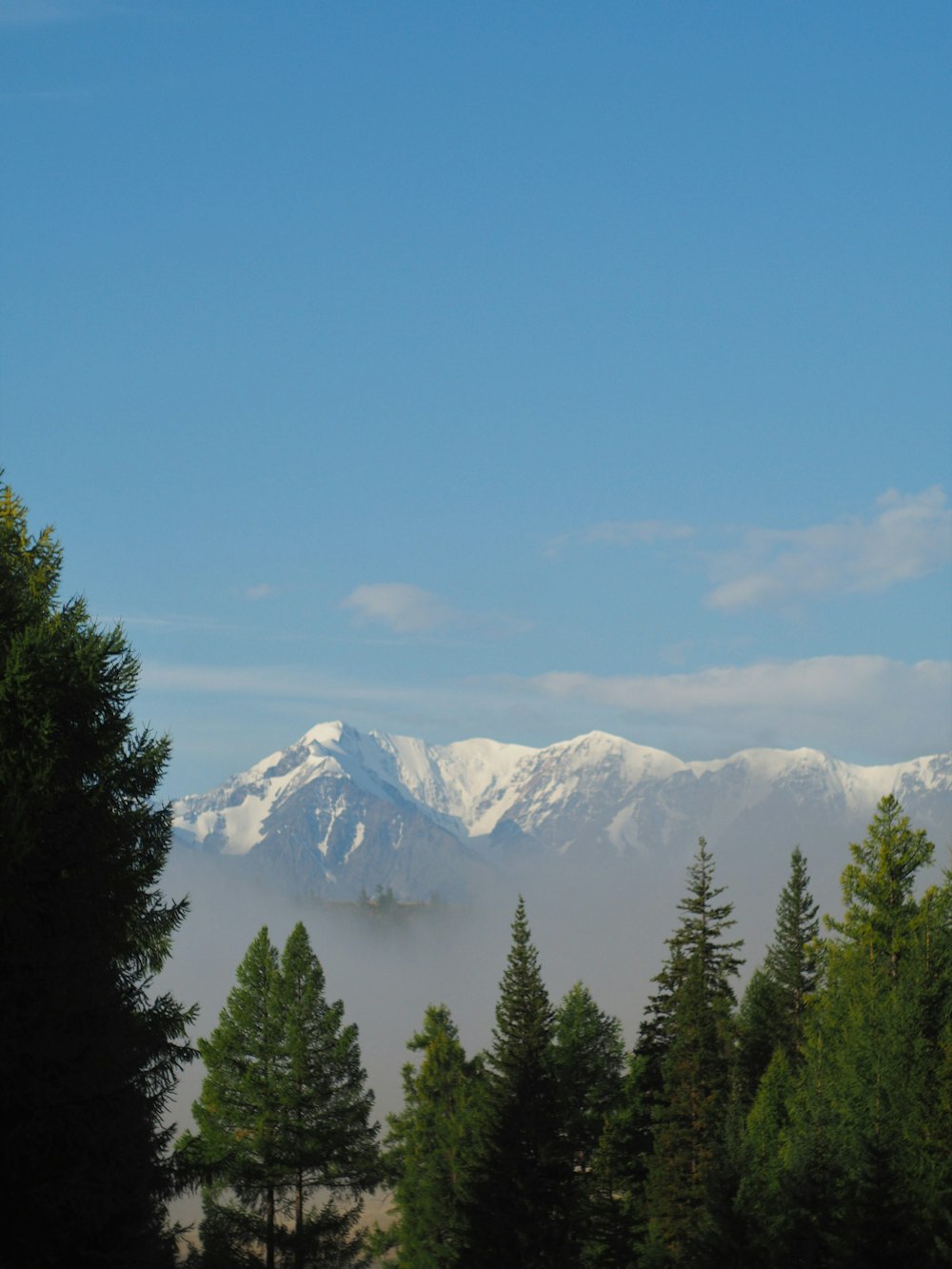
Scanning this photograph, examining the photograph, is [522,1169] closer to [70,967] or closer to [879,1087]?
[879,1087]

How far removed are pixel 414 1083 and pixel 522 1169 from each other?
69.8 feet

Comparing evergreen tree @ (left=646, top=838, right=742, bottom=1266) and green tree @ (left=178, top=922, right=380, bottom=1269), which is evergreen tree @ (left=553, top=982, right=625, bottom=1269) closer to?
evergreen tree @ (left=646, top=838, right=742, bottom=1266)

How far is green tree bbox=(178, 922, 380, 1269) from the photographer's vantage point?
45.5m

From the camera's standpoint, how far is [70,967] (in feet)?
65.1

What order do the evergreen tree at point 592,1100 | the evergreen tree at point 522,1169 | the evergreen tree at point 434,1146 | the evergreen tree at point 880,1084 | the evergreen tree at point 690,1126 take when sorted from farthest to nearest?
the evergreen tree at point 592,1100 → the evergreen tree at point 434,1146 → the evergreen tree at point 690,1126 → the evergreen tree at point 522,1169 → the evergreen tree at point 880,1084

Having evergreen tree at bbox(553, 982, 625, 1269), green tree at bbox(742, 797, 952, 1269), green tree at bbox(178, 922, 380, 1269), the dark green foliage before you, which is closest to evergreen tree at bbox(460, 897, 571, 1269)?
evergreen tree at bbox(553, 982, 625, 1269)

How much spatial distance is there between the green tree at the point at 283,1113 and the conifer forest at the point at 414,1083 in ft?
0.33

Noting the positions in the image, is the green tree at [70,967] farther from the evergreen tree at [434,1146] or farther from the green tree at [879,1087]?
the evergreen tree at [434,1146]

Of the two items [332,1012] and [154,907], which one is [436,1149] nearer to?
[332,1012]

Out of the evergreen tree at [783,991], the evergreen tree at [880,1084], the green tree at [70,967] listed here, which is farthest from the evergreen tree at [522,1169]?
the evergreen tree at [783,991]

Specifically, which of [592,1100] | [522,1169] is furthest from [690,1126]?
[592,1100]

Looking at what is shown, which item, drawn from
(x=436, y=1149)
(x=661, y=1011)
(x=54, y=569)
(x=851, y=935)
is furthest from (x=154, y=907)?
(x=661, y=1011)

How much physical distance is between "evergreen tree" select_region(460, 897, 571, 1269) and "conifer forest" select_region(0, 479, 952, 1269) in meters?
0.09

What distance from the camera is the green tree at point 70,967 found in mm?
18875
